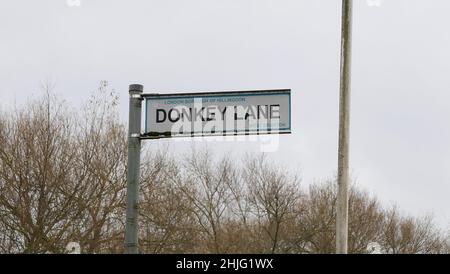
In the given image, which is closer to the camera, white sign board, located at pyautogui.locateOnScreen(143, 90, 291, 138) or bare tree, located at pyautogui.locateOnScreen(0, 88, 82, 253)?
white sign board, located at pyautogui.locateOnScreen(143, 90, 291, 138)

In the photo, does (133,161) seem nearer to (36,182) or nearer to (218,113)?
(218,113)

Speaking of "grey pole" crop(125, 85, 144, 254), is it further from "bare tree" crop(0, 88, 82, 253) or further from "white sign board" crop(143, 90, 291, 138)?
"bare tree" crop(0, 88, 82, 253)

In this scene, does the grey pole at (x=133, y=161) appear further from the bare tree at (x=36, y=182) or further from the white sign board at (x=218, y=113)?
the bare tree at (x=36, y=182)

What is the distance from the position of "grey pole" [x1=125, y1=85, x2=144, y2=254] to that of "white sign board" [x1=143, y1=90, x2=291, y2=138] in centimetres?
8

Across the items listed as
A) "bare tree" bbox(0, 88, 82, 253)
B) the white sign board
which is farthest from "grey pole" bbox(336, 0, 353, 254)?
"bare tree" bbox(0, 88, 82, 253)


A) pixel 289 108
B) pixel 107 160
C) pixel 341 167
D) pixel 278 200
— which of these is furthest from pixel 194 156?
pixel 289 108

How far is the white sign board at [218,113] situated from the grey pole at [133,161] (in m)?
0.08

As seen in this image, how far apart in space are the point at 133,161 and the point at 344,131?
293 cm

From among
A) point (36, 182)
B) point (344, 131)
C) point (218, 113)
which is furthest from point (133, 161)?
point (36, 182)

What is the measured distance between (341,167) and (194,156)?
69.1 feet

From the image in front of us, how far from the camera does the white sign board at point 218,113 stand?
18.1 feet

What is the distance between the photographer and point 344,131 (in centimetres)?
751

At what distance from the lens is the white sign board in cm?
553

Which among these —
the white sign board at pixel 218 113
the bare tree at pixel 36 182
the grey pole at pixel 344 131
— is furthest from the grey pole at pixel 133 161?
the bare tree at pixel 36 182
